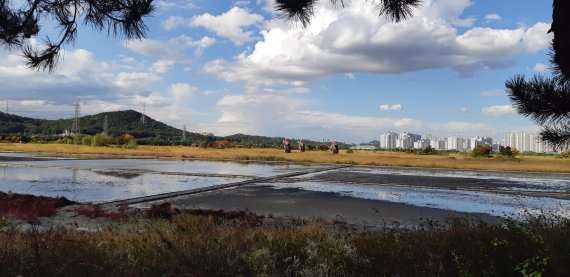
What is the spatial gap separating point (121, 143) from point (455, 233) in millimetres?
80636

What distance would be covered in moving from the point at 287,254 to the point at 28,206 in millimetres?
8449

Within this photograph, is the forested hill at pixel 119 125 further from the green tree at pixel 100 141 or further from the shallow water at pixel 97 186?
the shallow water at pixel 97 186

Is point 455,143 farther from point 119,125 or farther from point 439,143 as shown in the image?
point 119,125

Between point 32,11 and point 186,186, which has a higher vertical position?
point 32,11

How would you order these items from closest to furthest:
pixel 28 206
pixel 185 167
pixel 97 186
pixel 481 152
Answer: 1. pixel 28 206
2. pixel 97 186
3. pixel 185 167
4. pixel 481 152

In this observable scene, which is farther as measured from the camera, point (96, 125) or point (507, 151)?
point (96, 125)

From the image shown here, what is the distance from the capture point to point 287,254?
5.32 meters

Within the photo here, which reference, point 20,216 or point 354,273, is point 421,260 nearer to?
point 354,273

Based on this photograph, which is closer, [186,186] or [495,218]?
[495,218]

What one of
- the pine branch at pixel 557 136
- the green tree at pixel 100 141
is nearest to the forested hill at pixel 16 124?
the green tree at pixel 100 141

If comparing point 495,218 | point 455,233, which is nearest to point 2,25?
point 455,233

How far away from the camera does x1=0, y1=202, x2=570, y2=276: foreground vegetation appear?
4.16 meters

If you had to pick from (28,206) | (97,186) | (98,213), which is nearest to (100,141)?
(97,186)

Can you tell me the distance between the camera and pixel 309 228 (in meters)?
6.93
